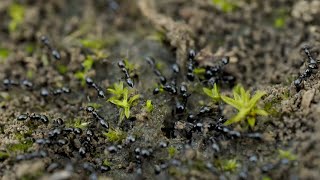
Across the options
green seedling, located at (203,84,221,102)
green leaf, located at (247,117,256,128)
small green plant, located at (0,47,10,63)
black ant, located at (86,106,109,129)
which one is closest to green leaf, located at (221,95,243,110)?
green leaf, located at (247,117,256,128)

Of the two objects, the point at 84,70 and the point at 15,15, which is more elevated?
the point at 15,15

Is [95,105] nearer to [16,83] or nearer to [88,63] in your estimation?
[88,63]

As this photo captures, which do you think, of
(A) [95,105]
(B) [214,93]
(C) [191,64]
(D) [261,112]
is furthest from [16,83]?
(D) [261,112]

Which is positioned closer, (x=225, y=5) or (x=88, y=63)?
(x=88, y=63)

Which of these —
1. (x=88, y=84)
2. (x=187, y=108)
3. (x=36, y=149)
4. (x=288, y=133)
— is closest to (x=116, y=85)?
(x=88, y=84)

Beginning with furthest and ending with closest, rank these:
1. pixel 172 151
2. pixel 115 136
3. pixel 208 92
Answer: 1. pixel 208 92
2. pixel 115 136
3. pixel 172 151

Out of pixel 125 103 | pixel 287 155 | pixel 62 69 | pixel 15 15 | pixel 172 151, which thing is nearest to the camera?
pixel 287 155

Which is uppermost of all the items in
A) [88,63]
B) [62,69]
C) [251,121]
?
[88,63]
